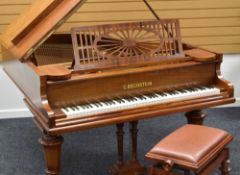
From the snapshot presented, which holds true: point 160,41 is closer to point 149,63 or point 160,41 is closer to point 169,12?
point 149,63

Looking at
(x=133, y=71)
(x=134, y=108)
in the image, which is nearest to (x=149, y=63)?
(x=133, y=71)

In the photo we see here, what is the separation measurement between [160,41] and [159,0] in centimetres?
162

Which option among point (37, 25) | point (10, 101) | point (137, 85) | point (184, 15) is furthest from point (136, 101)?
point (10, 101)

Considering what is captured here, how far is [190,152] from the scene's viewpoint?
2.30 meters

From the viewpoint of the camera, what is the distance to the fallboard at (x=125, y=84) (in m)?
2.50

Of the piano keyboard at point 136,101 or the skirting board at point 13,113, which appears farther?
the skirting board at point 13,113

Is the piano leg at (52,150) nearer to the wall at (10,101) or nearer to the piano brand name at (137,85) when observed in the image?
the piano brand name at (137,85)

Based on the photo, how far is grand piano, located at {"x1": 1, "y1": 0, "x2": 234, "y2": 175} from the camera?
97.3 inches

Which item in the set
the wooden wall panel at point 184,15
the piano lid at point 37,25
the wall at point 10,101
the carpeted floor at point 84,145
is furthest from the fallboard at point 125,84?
the wall at point 10,101

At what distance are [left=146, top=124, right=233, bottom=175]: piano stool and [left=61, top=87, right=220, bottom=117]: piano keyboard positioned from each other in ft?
0.82

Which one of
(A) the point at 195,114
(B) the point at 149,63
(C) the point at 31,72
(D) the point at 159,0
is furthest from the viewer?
(D) the point at 159,0

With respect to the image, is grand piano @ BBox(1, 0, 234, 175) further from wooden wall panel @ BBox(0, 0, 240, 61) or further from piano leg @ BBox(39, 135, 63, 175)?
wooden wall panel @ BBox(0, 0, 240, 61)

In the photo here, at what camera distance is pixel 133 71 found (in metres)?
2.67

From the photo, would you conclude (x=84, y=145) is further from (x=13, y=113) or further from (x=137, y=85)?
(x=137, y=85)
